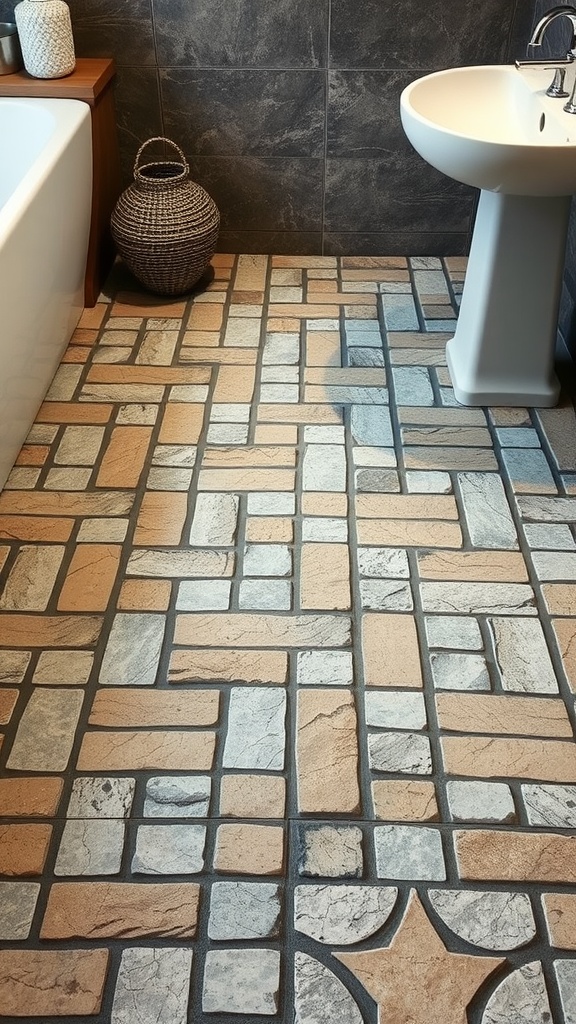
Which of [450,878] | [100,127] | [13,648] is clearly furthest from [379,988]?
[100,127]

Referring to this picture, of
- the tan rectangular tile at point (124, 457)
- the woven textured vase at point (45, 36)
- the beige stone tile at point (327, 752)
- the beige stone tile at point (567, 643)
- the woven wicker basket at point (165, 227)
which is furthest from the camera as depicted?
the woven wicker basket at point (165, 227)

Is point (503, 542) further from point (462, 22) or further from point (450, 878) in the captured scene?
point (462, 22)

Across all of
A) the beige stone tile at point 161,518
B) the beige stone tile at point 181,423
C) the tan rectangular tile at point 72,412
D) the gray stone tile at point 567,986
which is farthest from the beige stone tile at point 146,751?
the tan rectangular tile at point 72,412

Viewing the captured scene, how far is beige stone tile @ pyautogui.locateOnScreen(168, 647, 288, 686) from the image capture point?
178 cm

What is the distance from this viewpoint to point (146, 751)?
5.42 ft

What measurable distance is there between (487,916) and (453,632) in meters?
0.58

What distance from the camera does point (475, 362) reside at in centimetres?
247

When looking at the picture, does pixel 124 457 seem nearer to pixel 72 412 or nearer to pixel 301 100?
pixel 72 412

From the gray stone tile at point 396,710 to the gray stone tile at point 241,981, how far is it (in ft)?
1.51

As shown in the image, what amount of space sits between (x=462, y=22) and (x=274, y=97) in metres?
0.61

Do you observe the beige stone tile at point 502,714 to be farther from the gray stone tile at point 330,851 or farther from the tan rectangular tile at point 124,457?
the tan rectangular tile at point 124,457

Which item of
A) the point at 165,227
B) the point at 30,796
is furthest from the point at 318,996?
the point at 165,227

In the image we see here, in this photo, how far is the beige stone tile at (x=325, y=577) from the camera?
6.36 ft

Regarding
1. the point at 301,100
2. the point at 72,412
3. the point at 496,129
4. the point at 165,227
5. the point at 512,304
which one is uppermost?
the point at 496,129
